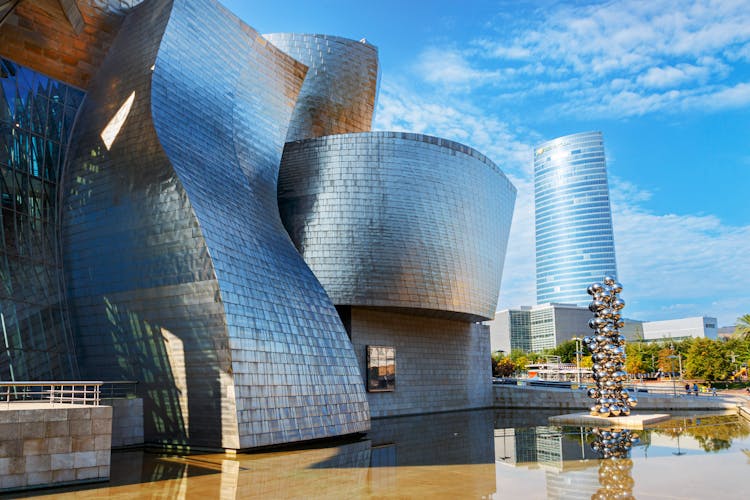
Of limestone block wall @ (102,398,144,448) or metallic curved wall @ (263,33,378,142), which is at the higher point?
metallic curved wall @ (263,33,378,142)

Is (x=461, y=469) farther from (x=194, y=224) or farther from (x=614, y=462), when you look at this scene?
(x=194, y=224)

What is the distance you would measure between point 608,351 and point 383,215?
32.9 feet

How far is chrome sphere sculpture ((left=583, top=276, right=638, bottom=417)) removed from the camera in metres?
21.1

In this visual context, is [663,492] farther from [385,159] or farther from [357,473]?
[385,159]

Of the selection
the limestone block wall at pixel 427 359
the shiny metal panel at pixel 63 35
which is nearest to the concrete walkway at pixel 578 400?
the limestone block wall at pixel 427 359

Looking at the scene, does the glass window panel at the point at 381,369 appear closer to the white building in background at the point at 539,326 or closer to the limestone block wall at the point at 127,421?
the limestone block wall at the point at 127,421

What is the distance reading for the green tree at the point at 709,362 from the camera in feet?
162

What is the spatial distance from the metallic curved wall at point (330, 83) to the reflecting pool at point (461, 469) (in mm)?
16728

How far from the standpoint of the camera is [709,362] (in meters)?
49.7

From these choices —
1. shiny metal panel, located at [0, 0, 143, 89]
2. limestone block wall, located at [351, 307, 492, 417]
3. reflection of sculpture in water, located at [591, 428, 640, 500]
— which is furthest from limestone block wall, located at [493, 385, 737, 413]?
shiny metal panel, located at [0, 0, 143, 89]

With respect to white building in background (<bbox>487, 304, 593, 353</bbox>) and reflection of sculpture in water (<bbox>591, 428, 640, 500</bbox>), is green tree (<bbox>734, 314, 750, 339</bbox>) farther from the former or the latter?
white building in background (<bbox>487, 304, 593, 353</bbox>)

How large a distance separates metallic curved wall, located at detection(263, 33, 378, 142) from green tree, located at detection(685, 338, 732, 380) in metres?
38.1

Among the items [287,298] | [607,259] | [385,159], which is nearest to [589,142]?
[607,259]

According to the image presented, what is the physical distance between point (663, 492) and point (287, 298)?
439 inches
